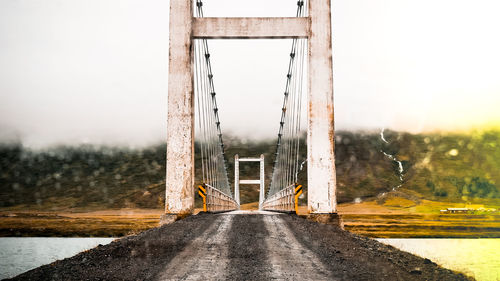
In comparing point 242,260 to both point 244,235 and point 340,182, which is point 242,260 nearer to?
point 244,235

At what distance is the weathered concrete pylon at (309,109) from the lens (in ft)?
29.1

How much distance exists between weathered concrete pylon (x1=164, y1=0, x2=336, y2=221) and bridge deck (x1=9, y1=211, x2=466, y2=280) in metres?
2.68

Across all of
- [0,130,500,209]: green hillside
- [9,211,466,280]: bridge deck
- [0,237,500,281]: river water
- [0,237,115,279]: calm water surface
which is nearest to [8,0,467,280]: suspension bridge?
[9,211,466,280]: bridge deck

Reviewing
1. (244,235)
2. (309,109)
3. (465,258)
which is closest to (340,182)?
(465,258)

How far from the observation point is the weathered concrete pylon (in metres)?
8.88

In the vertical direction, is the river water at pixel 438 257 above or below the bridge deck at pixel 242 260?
below

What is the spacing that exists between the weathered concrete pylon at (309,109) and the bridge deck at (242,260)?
268cm

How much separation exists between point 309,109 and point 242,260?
211 inches

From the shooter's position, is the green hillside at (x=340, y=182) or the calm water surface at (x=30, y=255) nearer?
the calm water surface at (x=30, y=255)

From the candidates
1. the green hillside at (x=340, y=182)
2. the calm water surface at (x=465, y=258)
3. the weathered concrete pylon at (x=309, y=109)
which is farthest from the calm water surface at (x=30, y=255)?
the green hillside at (x=340, y=182)

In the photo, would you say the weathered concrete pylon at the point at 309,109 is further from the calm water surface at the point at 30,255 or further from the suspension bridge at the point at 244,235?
the calm water surface at the point at 30,255

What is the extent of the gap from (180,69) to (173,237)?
4602mm

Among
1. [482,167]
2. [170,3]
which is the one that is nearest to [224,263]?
[170,3]

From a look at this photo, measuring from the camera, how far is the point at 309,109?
909 centimetres
